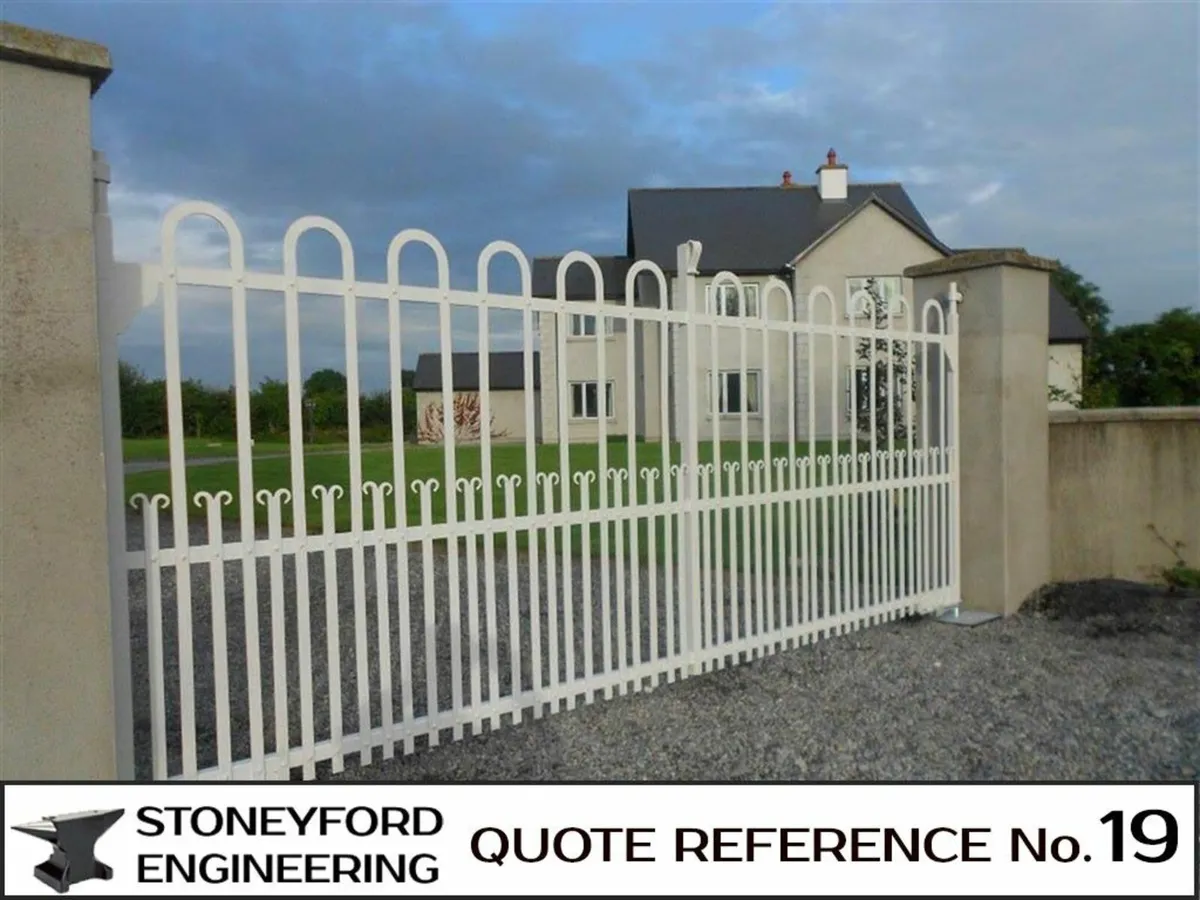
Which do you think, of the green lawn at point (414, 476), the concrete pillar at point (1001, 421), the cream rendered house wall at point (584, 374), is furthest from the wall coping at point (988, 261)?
the cream rendered house wall at point (584, 374)

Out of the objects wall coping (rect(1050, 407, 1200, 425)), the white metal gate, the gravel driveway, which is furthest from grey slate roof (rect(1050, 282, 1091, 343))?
the white metal gate

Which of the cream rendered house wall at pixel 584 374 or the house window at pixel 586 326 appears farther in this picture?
the cream rendered house wall at pixel 584 374

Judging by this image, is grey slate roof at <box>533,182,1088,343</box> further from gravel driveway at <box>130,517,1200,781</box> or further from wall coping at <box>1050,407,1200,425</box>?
gravel driveway at <box>130,517,1200,781</box>

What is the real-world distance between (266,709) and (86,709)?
2.39 metres

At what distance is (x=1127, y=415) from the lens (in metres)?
6.63

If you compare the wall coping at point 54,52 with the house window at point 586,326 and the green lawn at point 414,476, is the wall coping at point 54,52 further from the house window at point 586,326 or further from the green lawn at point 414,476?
the green lawn at point 414,476

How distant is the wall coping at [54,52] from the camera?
2436 mm

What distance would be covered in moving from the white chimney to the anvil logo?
89.2 feet

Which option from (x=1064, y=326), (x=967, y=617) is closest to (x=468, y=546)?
(x=967, y=617)

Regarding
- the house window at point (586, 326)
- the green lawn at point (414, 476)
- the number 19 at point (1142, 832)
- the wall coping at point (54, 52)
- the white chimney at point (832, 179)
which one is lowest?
the number 19 at point (1142, 832)

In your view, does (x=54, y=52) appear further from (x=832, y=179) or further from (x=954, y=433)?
(x=832, y=179)

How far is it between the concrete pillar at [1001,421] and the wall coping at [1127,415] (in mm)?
201

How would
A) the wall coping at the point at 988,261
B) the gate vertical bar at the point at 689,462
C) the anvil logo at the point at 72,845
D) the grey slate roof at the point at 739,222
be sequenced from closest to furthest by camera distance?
1. the anvil logo at the point at 72,845
2. the gate vertical bar at the point at 689,462
3. the wall coping at the point at 988,261
4. the grey slate roof at the point at 739,222

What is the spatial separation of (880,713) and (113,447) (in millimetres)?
3688
